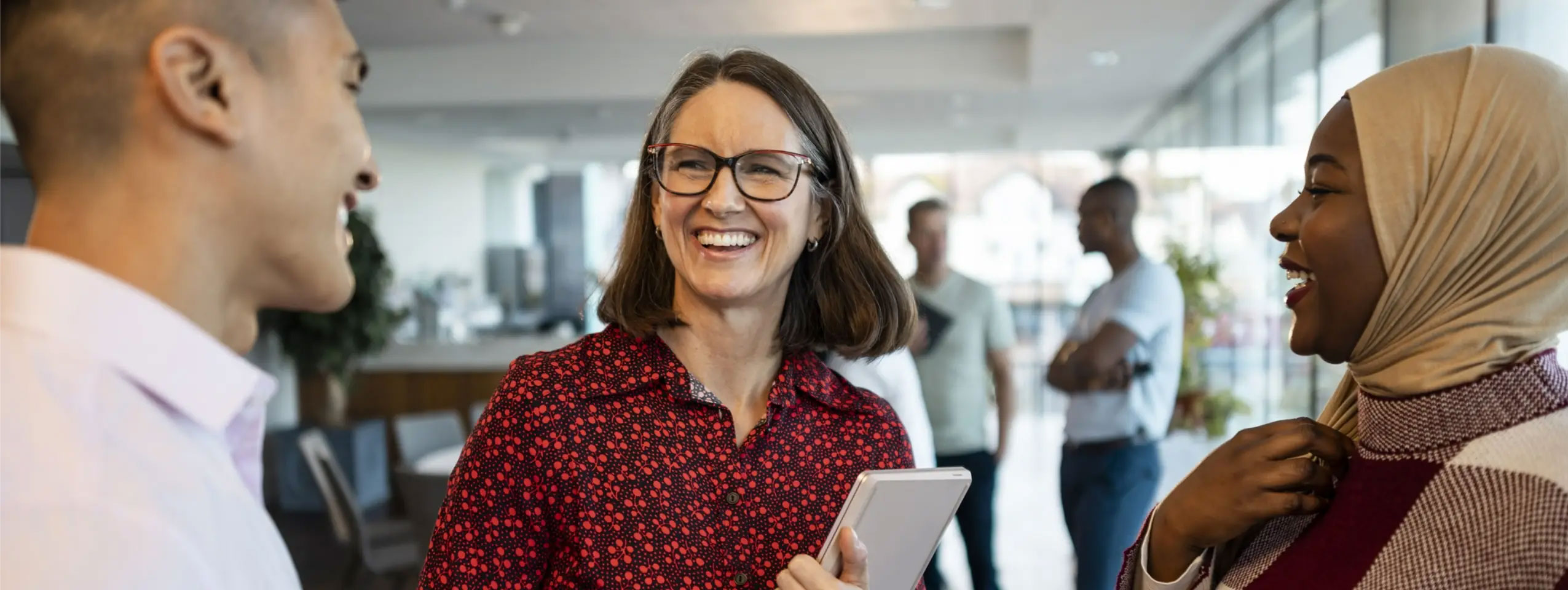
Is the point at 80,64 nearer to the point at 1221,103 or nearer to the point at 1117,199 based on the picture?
the point at 1117,199

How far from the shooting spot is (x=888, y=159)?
535 inches

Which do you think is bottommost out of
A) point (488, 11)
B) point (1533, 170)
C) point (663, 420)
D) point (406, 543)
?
point (406, 543)

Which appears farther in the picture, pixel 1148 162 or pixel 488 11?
pixel 1148 162

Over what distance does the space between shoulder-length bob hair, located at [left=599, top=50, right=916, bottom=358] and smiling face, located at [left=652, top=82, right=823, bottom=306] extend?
0.09 ft

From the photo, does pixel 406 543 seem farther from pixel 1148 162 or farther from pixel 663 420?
pixel 1148 162

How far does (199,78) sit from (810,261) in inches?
45.0

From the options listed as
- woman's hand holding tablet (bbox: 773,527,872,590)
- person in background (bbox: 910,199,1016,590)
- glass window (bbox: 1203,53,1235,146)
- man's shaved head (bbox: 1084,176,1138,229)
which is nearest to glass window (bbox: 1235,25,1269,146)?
glass window (bbox: 1203,53,1235,146)

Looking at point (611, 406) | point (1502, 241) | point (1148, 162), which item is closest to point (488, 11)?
point (611, 406)

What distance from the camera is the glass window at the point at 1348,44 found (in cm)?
420

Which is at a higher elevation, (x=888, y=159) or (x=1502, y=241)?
(x=888, y=159)

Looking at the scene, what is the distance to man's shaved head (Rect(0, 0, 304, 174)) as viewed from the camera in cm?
66

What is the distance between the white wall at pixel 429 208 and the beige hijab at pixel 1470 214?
1096 cm

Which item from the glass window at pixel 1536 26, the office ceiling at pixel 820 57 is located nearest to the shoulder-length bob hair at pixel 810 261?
the glass window at pixel 1536 26

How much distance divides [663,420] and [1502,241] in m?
0.94
